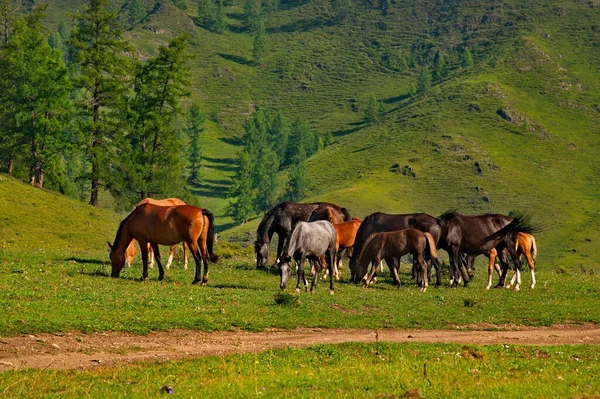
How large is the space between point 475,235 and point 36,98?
47402 millimetres

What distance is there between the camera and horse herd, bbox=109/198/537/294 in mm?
29703

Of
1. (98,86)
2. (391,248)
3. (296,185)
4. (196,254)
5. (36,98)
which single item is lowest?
(196,254)

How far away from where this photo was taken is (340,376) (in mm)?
15852

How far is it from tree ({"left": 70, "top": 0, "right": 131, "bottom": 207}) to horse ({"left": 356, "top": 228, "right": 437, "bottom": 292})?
40309mm

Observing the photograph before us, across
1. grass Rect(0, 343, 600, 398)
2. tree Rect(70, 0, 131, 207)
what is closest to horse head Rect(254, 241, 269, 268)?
grass Rect(0, 343, 600, 398)

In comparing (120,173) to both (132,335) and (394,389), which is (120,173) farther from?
(394,389)

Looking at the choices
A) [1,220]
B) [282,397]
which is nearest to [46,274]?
[282,397]

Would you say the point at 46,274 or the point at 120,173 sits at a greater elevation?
the point at 120,173

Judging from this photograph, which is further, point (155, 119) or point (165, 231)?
point (155, 119)

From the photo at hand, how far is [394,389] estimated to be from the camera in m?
14.9

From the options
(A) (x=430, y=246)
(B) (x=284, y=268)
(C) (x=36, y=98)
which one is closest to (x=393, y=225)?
(A) (x=430, y=246)

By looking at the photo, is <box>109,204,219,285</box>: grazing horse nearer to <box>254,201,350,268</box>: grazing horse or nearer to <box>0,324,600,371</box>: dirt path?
<box>254,201,350,268</box>: grazing horse

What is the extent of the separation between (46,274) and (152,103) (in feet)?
149

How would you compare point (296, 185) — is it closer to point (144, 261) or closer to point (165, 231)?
point (165, 231)
